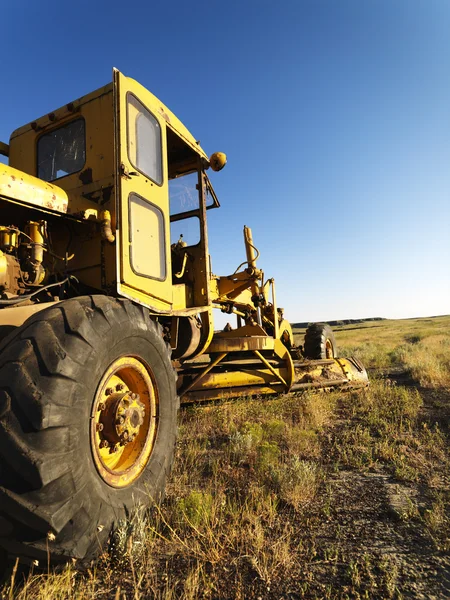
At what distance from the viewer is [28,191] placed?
2672mm

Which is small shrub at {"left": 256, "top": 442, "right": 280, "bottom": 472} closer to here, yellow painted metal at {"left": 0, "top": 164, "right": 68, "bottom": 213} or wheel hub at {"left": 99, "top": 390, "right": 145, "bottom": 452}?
wheel hub at {"left": 99, "top": 390, "right": 145, "bottom": 452}

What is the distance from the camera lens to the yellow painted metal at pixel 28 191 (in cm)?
252

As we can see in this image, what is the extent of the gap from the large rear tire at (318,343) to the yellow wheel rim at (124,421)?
262 inches

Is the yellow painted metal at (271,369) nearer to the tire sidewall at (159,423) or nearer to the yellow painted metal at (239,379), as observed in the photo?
the yellow painted metal at (239,379)

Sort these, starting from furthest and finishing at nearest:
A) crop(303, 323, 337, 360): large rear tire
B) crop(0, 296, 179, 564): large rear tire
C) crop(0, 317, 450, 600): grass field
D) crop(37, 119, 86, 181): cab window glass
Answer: crop(303, 323, 337, 360): large rear tire, crop(37, 119, 86, 181): cab window glass, crop(0, 317, 450, 600): grass field, crop(0, 296, 179, 564): large rear tire

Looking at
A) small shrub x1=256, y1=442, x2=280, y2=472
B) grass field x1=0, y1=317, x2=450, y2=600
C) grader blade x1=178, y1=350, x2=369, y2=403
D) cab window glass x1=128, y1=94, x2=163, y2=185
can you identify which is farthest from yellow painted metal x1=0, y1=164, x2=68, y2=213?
grader blade x1=178, y1=350, x2=369, y2=403

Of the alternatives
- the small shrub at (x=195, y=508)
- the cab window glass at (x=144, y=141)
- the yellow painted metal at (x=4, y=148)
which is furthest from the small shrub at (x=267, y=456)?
the yellow painted metal at (x=4, y=148)

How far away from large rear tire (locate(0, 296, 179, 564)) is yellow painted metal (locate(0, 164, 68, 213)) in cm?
86

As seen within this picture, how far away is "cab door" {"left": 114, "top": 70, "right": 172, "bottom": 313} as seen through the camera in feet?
10.4

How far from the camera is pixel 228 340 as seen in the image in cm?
522

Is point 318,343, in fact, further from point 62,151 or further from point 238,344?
point 62,151

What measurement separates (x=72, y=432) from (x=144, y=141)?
109 inches

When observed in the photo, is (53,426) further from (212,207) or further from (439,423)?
(439,423)

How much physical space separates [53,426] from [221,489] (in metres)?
1.69
